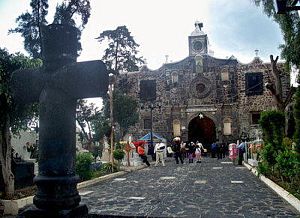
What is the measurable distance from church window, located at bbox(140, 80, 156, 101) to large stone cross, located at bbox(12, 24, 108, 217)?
28802mm

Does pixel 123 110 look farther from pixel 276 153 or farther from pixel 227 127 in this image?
pixel 276 153

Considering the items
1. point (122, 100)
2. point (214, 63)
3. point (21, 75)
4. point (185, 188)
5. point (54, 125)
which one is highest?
point (214, 63)

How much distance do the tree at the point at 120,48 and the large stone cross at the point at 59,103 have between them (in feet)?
102

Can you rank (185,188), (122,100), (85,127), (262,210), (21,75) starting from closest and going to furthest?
1. (21,75)
2. (262,210)
3. (185,188)
4. (122,100)
5. (85,127)

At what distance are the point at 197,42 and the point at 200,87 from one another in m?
4.45

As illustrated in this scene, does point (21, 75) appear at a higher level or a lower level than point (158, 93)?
lower

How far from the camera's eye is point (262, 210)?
600cm

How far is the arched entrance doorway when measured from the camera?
31623mm

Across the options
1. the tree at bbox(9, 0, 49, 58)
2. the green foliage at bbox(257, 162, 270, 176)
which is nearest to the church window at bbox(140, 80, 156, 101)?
the tree at bbox(9, 0, 49, 58)

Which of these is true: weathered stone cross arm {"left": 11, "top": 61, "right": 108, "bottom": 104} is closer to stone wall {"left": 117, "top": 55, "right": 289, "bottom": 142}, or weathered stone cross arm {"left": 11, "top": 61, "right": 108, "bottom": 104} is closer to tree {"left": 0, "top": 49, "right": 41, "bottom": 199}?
tree {"left": 0, "top": 49, "right": 41, "bottom": 199}

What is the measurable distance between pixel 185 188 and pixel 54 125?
277 inches

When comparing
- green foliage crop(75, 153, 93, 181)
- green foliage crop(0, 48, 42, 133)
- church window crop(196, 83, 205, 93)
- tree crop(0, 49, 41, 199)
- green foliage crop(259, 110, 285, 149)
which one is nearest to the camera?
green foliage crop(0, 48, 42, 133)

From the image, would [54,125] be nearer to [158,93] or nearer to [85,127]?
[158,93]

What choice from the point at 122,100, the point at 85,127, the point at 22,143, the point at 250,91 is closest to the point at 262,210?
the point at 22,143
